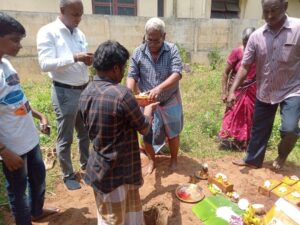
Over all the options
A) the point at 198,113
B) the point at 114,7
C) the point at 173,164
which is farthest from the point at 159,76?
the point at 114,7

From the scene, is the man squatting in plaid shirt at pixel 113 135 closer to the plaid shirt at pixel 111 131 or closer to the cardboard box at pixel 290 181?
the plaid shirt at pixel 111 131

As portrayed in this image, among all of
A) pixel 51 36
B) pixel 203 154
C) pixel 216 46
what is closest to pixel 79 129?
pixel 51 36

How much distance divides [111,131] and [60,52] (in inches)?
55.8

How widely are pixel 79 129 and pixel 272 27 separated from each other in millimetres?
2503

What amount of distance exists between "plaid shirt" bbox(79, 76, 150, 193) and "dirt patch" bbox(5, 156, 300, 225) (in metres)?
0.89

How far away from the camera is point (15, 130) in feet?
7.41

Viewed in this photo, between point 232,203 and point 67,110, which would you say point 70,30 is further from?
point 232,203

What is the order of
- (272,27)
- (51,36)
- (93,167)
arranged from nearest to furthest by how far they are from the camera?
(93,167) < (51,36) < (272,27)

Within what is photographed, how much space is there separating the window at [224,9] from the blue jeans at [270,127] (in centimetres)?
1045

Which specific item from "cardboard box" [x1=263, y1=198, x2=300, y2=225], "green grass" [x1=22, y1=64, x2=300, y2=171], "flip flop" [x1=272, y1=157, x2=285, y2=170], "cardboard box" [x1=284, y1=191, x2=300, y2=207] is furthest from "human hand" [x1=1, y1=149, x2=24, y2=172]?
"flip flop" [x1=272, y1=157, x2=285, y2=170]

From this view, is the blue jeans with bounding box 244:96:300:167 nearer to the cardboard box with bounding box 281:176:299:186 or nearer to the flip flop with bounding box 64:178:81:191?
the cardboard box with bounding box 281:176:299:186

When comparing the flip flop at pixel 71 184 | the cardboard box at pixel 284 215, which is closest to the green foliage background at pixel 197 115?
the flip flop at pixel 71 184

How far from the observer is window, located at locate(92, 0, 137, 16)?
35.6 ft

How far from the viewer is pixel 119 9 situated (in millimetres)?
11125
